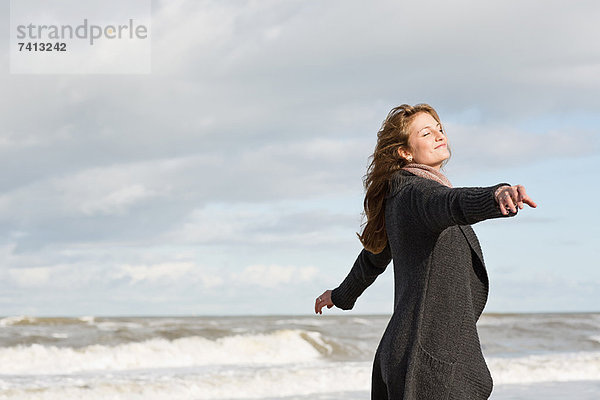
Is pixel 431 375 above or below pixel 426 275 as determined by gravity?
below

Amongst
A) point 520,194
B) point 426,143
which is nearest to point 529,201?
point 520,194

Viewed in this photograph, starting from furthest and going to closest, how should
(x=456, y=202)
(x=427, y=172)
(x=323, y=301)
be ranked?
(x=323, y=301)
(x=427, y=172)
(x=456, y=202)

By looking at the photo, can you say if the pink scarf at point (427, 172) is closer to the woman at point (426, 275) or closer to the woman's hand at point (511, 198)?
the woman at point (426, 275)

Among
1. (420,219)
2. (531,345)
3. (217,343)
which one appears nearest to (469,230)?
(420,219)

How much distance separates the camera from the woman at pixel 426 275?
194 centimetres

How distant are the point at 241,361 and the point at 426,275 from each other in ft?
34.4

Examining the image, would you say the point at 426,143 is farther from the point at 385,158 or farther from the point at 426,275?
the point at 426,275

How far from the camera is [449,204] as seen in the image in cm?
179

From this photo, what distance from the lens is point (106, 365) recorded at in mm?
11102

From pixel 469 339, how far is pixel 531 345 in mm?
12289

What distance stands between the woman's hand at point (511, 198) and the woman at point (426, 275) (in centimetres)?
12

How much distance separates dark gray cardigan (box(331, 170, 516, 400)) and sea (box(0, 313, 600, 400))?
5067mm

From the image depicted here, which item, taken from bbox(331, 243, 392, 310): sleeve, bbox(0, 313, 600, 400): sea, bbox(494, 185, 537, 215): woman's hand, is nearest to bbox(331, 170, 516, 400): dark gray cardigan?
bbox(494, 185, 537, 215): woman's hand

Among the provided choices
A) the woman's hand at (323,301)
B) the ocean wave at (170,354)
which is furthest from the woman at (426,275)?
the ocean wave at (170,354)
